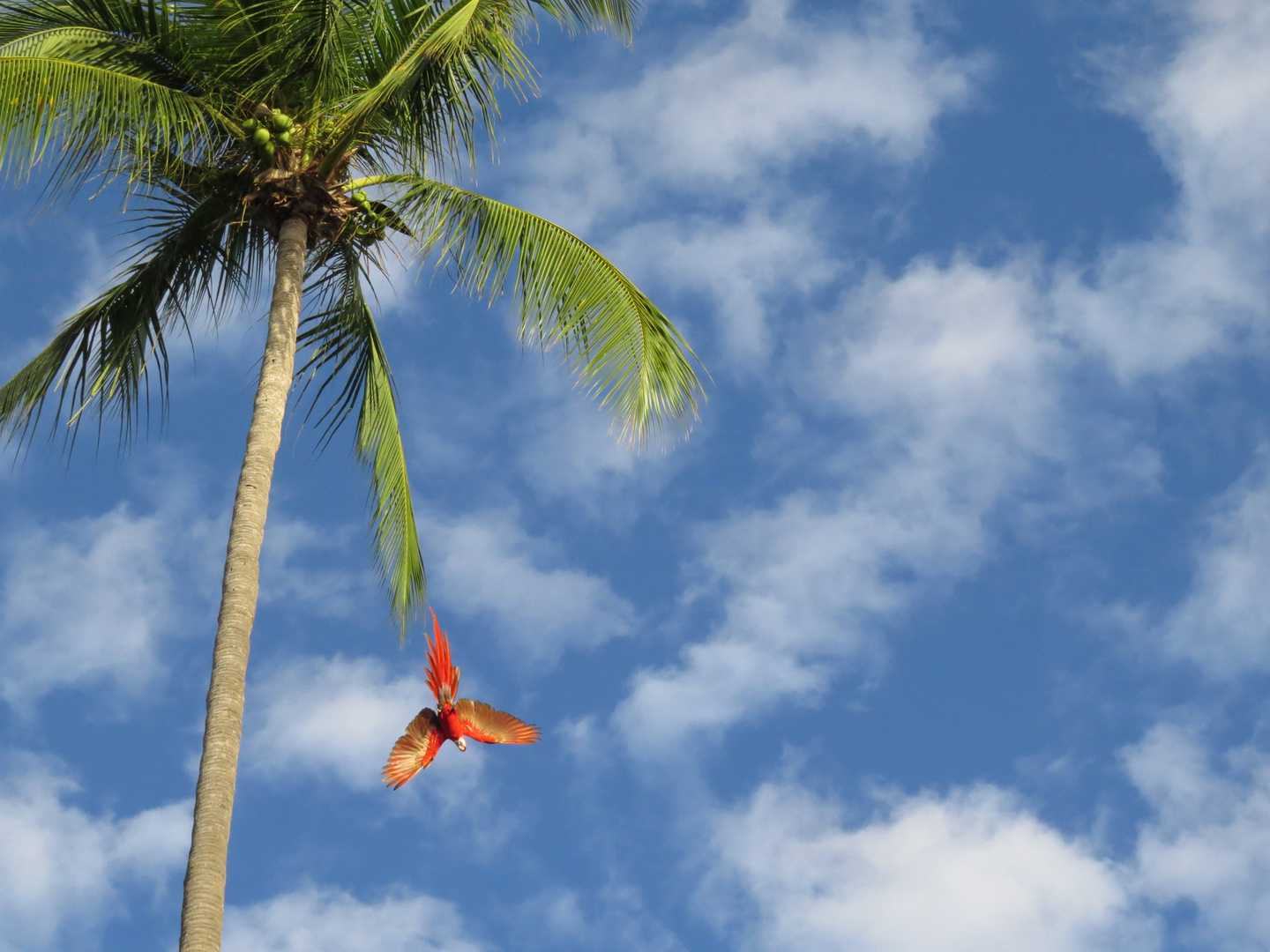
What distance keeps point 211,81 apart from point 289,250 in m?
1.23

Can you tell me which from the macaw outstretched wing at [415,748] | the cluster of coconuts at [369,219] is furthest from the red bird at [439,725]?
the cluster of coconuts at [369,219]

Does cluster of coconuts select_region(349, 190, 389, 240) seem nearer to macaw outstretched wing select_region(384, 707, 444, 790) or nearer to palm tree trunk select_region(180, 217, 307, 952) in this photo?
palm tree trunk select_region(180, 217, 307, 952)

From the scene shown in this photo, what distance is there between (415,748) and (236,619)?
49.3 inches

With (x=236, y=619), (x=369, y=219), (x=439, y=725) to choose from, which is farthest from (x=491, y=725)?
(x=369, y=219)

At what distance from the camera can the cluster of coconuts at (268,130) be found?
314 inches

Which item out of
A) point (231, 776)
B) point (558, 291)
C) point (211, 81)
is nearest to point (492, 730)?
point (231, 776)

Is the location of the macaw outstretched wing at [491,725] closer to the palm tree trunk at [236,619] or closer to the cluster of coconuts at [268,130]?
the palm tree trunk at [236,619]

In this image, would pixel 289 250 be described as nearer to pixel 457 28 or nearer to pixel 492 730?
pixel 457 28

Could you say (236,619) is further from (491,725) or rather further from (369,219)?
(369,219)

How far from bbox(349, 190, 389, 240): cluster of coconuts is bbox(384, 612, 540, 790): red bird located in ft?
8.91

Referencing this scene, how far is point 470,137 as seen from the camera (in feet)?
28.9

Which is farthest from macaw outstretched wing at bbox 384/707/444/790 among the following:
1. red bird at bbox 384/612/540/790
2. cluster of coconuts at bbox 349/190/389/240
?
cluster of coconuts at bbox 349/190/389/240

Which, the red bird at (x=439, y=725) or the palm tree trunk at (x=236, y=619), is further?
the red bird at (x=439, y=725)

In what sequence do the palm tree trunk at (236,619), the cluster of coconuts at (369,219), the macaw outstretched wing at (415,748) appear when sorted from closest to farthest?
the palm tree trunk at (236,619) → the macaw outstretched wing at (415,748) → the cluster of coconuts at (369,219)
